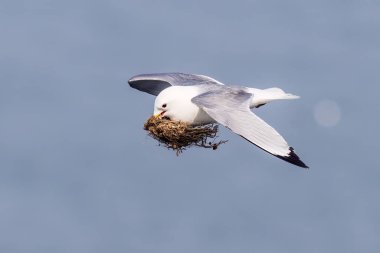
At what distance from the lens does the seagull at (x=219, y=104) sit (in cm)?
1366

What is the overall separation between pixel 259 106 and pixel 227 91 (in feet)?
4.01

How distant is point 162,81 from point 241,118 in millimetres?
3959

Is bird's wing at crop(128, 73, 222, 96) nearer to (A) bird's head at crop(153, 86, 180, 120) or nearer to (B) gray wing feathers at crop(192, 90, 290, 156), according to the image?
(A) bird's head at crop(153, 86, 180, 120)

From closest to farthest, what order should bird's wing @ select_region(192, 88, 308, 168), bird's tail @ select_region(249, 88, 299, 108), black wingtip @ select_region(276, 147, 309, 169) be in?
1. black wingtip @ select_region(276, 147, 309, 169)
2. bird's wing @ select_region(192, 88, 308, 168)
3. bird's tail @ select_region(249, 88, 299, 108)

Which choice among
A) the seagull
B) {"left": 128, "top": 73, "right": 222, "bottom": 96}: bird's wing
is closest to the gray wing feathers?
the seagull

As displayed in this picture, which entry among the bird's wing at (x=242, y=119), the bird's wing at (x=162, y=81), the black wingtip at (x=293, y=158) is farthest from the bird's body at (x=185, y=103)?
the black wingtip at (x=293, y=158)

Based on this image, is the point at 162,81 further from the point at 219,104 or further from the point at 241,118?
the point at 241,118

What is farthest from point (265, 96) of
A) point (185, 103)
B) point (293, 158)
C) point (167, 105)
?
point (293, 158)

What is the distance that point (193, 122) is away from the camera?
52.5 feet

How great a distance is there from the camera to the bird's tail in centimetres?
1680

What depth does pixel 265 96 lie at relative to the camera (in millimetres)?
16922

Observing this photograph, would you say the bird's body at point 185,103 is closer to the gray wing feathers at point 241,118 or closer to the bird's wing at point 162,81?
the gray wing feathers at point 241,118

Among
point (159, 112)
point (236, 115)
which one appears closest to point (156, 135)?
point (159, 112)

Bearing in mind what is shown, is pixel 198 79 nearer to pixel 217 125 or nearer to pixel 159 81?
pixel 159 81
